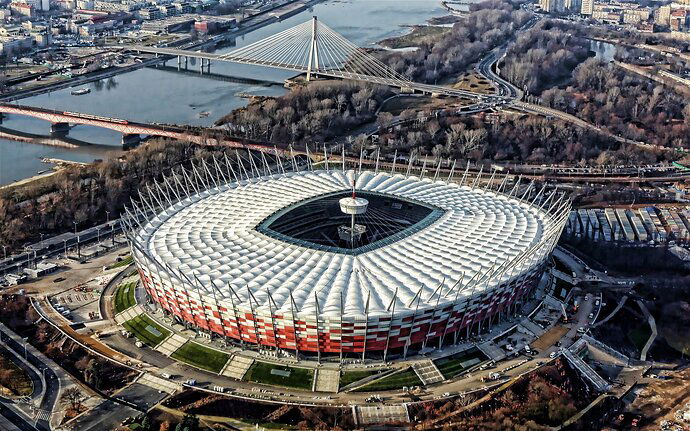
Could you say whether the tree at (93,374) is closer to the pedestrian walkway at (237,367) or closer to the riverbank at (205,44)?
the pedestrian walkway at (237,367)

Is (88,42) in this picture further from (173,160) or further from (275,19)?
(173,160)

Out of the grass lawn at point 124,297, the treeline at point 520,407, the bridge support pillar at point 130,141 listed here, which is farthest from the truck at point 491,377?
the bridge support pillar at point 130,141

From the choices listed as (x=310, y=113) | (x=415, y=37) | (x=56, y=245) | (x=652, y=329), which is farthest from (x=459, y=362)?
(x=415, y=37)

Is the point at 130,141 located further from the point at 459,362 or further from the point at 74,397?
the point at 459,362

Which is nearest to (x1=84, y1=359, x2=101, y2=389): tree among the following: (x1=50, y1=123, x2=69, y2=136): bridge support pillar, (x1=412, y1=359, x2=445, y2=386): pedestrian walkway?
(x1=412, y1=359, x2=445, y2=386): pedestrian walkway

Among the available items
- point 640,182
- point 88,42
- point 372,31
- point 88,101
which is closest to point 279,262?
point 640,182

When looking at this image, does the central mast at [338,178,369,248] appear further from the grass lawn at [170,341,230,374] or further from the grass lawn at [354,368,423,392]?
the grass lawn at [170,341,230,374]
